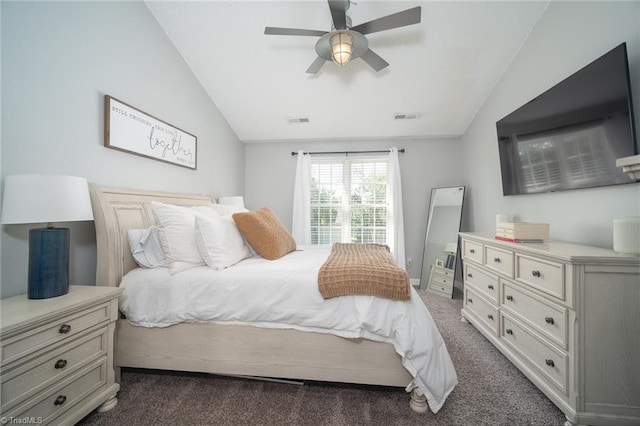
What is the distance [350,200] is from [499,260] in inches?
89.8

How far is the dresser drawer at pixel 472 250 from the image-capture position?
2.14 m

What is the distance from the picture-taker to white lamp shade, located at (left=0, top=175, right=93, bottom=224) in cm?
113

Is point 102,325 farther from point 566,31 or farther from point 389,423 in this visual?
point 566,31

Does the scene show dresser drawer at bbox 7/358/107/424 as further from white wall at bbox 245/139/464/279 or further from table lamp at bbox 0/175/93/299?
white wall at bbox 245/139/464/279

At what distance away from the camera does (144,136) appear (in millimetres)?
2133

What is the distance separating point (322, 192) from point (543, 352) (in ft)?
9.93

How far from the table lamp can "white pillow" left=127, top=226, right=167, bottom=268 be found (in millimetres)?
405

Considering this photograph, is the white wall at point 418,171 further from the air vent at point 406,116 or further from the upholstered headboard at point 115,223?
the upholstered headboard at point 115,223

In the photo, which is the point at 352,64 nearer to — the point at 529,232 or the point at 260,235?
the point at 260,235

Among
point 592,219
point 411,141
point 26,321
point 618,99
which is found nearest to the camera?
point 26,321

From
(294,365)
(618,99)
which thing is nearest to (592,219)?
(618,99)

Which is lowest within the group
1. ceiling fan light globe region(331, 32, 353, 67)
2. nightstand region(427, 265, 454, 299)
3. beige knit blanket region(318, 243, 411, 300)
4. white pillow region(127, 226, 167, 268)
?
nightstand region(427, 265, 454, 299)

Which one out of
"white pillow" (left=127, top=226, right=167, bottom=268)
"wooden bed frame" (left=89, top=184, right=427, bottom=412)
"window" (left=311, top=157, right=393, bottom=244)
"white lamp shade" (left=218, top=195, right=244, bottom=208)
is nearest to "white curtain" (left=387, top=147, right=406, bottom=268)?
"window" (left=311, top=157, right=393, bottom=244)

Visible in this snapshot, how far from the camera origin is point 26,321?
3.29ft
